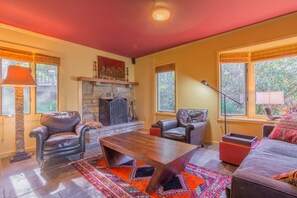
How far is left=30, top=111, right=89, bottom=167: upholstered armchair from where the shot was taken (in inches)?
94.0

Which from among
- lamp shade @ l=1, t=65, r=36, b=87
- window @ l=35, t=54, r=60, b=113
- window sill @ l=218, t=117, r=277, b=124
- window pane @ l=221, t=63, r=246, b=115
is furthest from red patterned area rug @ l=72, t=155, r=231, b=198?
window pane @ l=221, t=63, r=246, b=115

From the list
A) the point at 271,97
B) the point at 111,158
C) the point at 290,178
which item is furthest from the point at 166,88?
the point at 290,178

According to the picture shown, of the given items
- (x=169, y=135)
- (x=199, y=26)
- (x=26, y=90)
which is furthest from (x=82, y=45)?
(x=169, y=135)

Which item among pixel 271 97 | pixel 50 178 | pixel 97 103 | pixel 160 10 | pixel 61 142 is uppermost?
pixel 160 10

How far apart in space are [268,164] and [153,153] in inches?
44.2

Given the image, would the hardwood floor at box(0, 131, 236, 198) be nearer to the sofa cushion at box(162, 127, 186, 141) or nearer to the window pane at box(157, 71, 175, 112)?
the sofa cushion at box(162, 127, 186, 141)

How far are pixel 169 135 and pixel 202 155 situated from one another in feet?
2.25

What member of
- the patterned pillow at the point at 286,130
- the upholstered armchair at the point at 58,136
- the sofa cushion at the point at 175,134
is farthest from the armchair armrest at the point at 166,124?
the patterned pillow at the point at 286,130

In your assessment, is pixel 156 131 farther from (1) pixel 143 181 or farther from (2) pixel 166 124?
(1) pixel 143 181

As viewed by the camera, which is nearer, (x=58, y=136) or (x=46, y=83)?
(x=58, y=136)

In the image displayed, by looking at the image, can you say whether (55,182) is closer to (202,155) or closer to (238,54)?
(202,155)

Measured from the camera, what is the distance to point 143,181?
6.48 ft

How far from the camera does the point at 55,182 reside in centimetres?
198

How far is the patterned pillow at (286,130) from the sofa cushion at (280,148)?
0.10 meters
